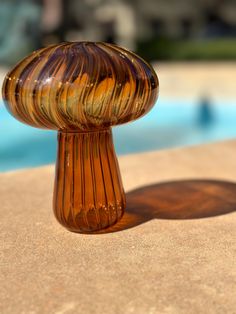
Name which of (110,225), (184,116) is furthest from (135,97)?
(184,116)

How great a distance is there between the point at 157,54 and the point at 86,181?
14.6 m

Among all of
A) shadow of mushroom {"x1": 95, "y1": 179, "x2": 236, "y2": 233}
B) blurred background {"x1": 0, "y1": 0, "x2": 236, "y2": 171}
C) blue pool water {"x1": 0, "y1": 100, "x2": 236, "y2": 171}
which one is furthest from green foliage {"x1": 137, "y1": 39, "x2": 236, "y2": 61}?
shadow of mushroom {"x1": 95, "y1": 179, "x2": 236, "y2": 233}

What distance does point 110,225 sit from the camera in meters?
2.14

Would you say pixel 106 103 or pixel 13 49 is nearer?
pixel 106 103

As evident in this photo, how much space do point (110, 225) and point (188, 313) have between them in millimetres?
758

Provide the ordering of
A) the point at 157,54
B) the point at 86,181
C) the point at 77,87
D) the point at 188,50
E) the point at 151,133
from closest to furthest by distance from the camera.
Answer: the point at 77,87
the point at 86,181
the point at 151,133
the point at 188,50
the point at 157,54

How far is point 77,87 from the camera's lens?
1.73 m

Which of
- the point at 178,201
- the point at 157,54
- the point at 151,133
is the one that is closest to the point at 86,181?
the point at 178,201

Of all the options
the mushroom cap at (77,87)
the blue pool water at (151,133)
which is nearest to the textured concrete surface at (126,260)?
the mushroom cap at (77,87)

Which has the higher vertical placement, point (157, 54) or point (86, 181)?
point (157, 54)

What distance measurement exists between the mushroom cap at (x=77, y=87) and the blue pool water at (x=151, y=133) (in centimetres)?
423

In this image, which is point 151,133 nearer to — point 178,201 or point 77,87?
point 178,201

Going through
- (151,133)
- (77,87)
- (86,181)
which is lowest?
A: (151,133)

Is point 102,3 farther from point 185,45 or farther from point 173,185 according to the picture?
point 173,185
